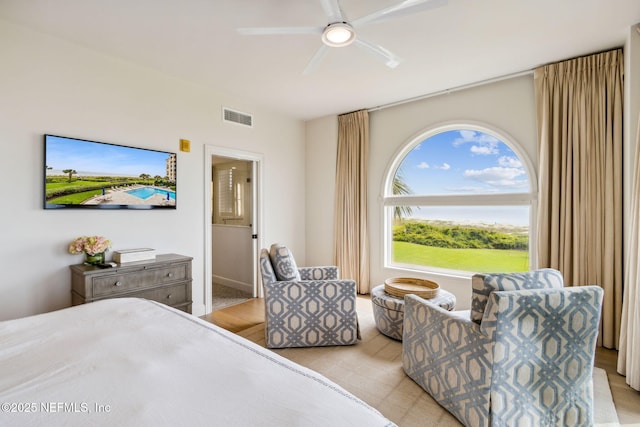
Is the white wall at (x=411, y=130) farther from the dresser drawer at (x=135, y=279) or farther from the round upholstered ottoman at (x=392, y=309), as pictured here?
the dresser drawer at (x=135, y=279)

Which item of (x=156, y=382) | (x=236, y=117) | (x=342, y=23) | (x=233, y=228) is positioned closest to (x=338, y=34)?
(x=342, y=23)

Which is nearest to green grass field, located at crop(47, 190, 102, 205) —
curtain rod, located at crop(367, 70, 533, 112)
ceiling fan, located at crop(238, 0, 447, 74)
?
ceiling fan, located at crop(238, 0, 447, 74)

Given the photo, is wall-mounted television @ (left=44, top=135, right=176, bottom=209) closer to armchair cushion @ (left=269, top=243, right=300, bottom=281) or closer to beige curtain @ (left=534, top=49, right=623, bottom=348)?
armchair cushion @ (left=269, top=243, right=300, bottom=281)

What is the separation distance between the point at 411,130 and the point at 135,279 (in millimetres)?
3563

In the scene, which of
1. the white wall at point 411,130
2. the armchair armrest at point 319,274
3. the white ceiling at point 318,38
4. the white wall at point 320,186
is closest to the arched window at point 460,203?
the white wall at point 411,130

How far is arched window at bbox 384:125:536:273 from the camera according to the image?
3482mm

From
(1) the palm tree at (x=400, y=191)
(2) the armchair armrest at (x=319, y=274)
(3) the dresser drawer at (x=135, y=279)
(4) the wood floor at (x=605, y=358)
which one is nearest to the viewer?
(4) the wood floor at (x=605, y=358)

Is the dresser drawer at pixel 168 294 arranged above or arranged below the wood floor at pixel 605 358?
above

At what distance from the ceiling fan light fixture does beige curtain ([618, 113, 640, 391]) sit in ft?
6.99

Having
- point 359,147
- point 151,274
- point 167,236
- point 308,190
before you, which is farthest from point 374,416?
point 308,190

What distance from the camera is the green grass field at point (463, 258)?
3.53 m

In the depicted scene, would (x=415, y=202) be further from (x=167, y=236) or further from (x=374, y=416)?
(x=374, y=416)

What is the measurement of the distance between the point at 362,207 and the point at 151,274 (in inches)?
109

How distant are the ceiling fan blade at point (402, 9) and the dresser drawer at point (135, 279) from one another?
2.59 metres
